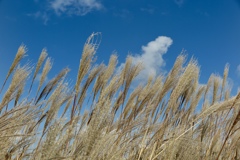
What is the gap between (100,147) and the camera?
62.1 inches

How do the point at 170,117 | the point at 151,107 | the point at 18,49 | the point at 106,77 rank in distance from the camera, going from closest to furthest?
the point at 170,117
the point at 151,107
the point at 106,77
the point at 18,49

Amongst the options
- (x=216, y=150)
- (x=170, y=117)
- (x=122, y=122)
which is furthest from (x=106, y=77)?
(x=216, y=150)

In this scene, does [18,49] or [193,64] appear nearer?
[193,64]

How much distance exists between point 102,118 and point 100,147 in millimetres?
149

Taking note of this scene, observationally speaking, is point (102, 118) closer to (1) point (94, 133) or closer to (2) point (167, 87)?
(1) point (94, 133)

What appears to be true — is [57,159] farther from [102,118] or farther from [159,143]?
[159,143]

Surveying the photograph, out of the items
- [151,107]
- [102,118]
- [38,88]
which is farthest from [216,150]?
[102,118]

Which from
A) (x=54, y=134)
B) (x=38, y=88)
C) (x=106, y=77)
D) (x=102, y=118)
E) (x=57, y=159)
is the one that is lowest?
(x=57, y=159)

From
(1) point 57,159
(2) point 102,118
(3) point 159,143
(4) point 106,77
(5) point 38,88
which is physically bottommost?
(1) point 57,159

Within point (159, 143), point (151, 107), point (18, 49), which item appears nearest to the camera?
point (159, 143)

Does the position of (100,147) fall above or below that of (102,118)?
below

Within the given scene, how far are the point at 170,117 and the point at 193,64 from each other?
477 mm

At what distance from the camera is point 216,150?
3.73m

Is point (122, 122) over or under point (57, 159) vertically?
over
